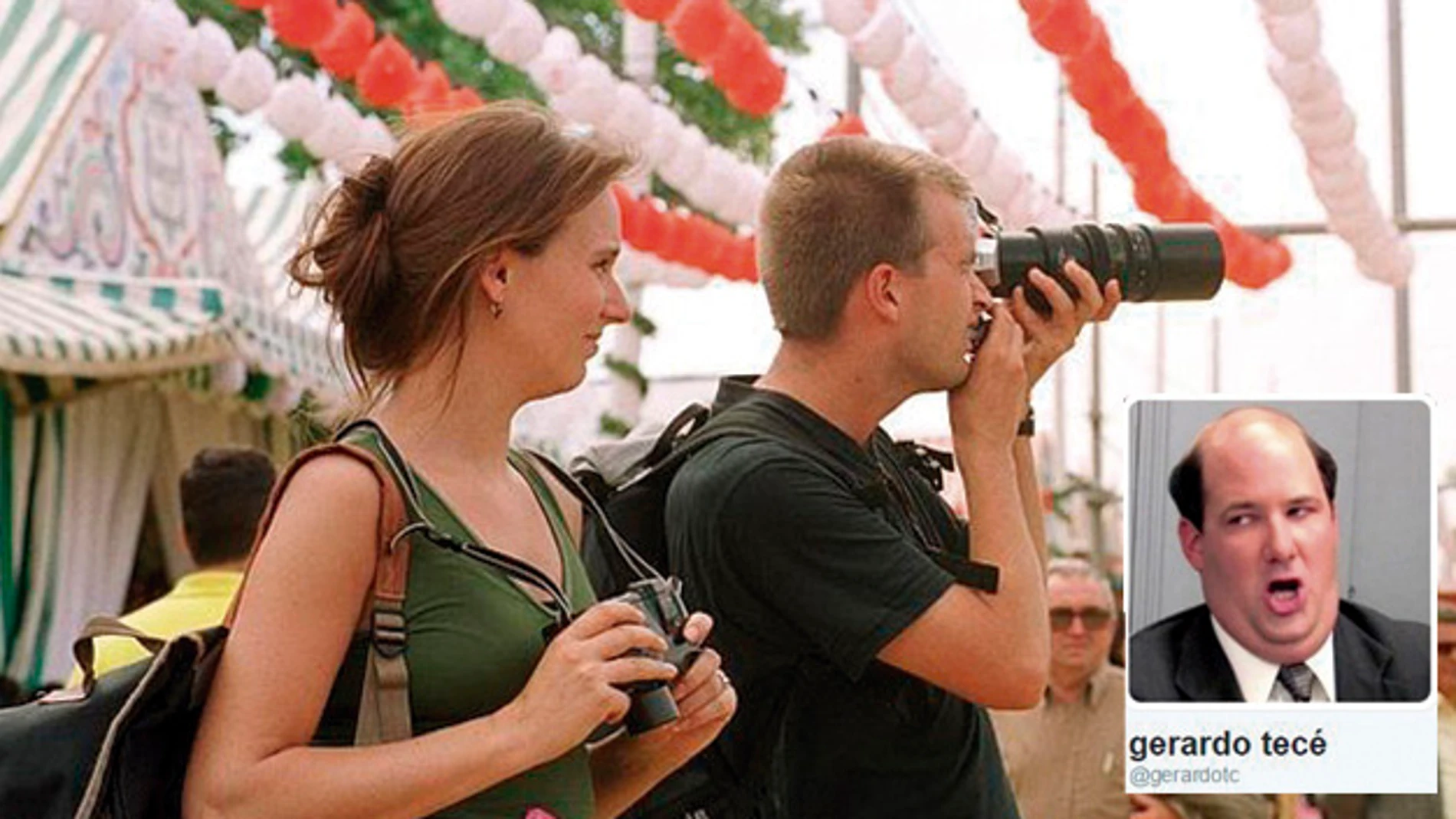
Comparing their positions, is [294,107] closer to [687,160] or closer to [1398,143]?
[687,160]

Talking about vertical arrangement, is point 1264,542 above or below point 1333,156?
below

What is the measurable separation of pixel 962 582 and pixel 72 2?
5.92 meters

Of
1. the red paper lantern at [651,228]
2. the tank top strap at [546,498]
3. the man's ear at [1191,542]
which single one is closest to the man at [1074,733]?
the man's ear at [1191,542]

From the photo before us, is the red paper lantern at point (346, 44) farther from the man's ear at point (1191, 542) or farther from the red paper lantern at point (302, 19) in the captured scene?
the man's ear at point (1191, 542)

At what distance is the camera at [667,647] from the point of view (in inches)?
79.3

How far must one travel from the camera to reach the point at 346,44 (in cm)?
912

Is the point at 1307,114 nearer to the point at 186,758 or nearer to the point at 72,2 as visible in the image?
the point at 72,2

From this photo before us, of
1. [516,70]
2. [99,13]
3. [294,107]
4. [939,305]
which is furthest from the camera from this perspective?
[516,70]

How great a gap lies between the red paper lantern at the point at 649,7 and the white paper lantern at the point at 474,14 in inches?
27.9

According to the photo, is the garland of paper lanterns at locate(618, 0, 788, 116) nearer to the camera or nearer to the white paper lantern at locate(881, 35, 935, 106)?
the white paper lantern at locate(881, 35, 935, 106)

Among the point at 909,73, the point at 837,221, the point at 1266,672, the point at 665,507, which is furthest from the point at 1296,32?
the point at 665,507

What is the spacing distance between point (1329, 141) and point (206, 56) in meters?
3.65

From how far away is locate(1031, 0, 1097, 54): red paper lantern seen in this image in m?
7.78

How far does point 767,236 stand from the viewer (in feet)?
9.04
